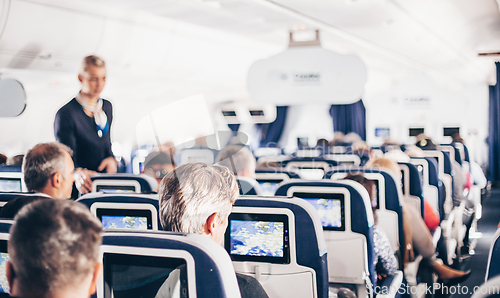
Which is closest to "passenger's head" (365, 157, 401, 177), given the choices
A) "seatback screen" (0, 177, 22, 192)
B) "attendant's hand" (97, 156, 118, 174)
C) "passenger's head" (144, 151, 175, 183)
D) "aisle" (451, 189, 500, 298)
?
"aisle" (451, 189, 500, 298)

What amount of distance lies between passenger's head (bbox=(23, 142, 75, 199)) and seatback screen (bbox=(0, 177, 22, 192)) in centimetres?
120

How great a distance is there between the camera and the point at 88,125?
315 centimetres

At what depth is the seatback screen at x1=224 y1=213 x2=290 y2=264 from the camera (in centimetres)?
201

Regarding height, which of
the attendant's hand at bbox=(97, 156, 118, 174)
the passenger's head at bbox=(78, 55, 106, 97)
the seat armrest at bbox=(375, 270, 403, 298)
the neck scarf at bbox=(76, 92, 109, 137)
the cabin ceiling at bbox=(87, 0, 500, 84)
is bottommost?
the seat armrest at bbox=(375, 270, 403, 298)

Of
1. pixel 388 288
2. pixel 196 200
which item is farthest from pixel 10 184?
pixel 388 288

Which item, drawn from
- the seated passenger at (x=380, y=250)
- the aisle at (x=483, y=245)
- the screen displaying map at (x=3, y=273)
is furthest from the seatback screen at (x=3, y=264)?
the aisle at (x=483, y=245)

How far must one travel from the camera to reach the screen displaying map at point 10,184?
351 centimetres

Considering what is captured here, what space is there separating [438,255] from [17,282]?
4.46 metres

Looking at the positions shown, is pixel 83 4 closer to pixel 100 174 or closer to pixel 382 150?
pixel 100 174

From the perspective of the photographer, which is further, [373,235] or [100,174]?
[100,174]

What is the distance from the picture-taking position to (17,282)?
2.94 feet

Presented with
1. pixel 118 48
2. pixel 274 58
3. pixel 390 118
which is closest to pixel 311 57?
pixel 274 58

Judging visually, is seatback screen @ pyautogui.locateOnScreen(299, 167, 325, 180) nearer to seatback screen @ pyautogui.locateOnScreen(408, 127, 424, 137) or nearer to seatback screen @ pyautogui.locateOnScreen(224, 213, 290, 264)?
seatback screen @ pyautogui.locateOnScreen(224, 213, 290, 264)

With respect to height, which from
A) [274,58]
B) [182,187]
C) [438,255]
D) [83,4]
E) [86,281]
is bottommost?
[438,255]
